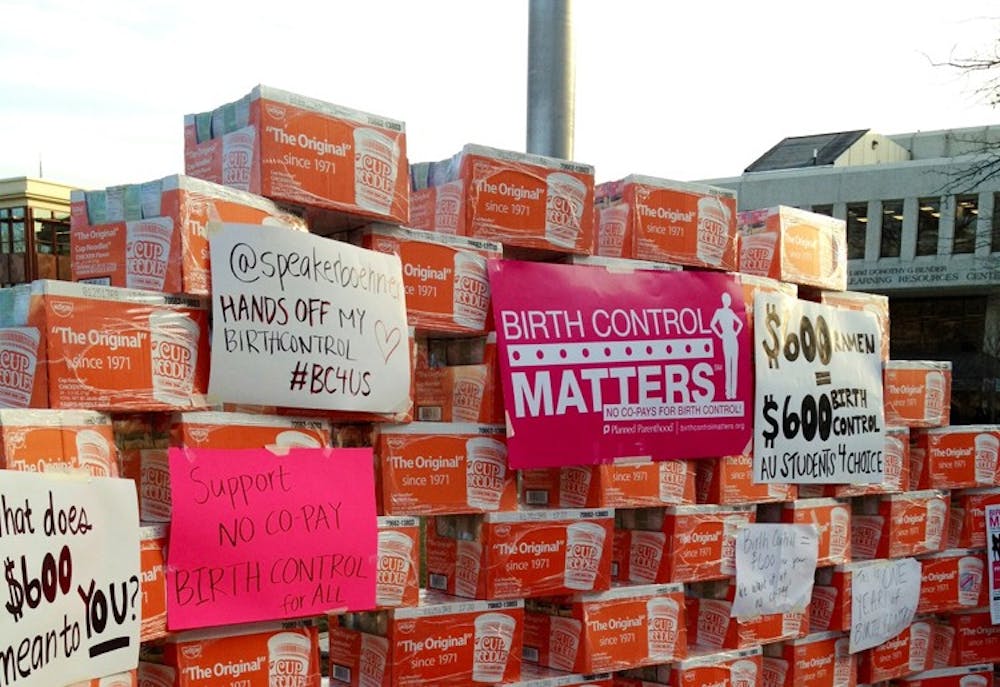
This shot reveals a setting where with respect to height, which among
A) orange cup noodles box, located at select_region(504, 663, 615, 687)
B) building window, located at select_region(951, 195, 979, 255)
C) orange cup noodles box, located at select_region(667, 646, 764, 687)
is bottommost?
orange cup noodles box, located at select_region(667, 646, 764, 687)

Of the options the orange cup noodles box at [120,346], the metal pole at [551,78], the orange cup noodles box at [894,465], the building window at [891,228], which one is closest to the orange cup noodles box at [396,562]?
the orange cup noodles box at [120,346]

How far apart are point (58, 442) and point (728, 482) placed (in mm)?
3089

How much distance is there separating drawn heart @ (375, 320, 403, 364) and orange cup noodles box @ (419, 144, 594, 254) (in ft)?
2.03

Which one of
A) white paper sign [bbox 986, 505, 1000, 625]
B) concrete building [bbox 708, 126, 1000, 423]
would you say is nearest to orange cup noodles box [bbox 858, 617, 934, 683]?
white paper sign [bbox 986, 505, 1000, 625]

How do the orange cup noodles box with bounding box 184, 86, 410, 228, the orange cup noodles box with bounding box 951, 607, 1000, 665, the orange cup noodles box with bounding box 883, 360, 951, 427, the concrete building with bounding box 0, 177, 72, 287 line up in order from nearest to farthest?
the orange cup noodles box with bounding box 184, 86, 410, 228
the concrete building with bounding box 0, 177, 72, 287
the orange cup noodles box with bounding box 883, 360, 951, 427
the orange cup noodles box with bounding box 951, 607, 1000, 665

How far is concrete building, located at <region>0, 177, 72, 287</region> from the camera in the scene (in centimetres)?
475

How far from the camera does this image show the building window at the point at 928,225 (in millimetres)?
28562

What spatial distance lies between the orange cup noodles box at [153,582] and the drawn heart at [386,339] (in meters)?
1.01

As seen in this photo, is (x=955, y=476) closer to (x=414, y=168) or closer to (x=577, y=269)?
(x=577, y=269)

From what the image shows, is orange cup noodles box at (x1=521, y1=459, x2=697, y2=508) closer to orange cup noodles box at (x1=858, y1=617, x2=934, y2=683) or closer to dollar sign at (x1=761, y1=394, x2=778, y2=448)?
dollar sign at (x1=761, y1=394, x2=778, y2=448)

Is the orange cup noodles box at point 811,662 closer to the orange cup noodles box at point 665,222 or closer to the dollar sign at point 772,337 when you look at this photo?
the dollar sign at point 772,337

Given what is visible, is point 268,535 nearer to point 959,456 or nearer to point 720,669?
point 720,669

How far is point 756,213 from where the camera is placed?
5.64 meters

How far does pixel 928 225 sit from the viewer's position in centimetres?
2881
